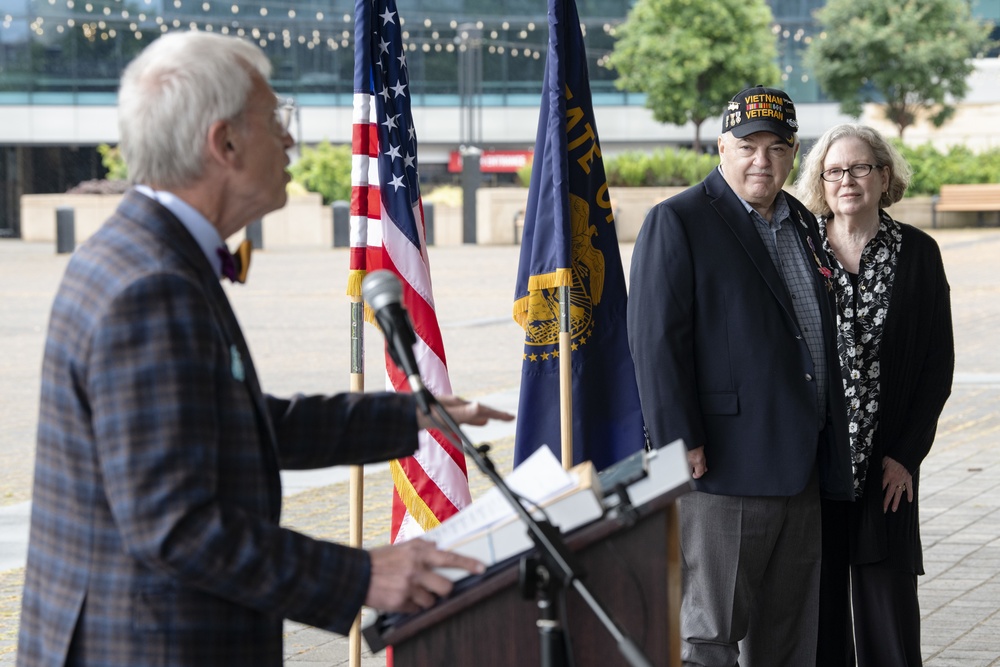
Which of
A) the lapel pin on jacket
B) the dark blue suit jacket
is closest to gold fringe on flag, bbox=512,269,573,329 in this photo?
the dark blue suit jacket

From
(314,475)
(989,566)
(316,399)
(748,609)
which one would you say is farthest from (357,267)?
(314,475)

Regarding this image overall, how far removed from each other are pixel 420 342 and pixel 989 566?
12.2 feet

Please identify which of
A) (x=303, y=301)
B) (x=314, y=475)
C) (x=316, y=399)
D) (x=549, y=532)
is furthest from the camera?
(x=303, y=301)

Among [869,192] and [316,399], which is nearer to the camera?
[316,399]

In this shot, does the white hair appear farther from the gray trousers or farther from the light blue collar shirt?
the gray trousers

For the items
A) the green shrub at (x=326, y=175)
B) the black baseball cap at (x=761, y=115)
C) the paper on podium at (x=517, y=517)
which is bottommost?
the green shrub at (x=326, y=175)

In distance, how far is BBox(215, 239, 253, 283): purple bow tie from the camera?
7.93 feet

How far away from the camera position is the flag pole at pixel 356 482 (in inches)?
190

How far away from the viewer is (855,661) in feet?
17.3

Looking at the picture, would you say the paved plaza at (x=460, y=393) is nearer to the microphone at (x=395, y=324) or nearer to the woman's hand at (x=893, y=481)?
the woman's hand at (x=893, y=481)

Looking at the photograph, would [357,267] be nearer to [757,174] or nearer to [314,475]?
[757,174]

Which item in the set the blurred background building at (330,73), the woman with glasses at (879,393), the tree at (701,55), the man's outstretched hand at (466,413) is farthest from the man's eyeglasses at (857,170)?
the blurred background building at (330,73)

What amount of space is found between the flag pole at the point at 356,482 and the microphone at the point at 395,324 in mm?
2230

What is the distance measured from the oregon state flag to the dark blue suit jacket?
0.65 m
